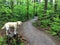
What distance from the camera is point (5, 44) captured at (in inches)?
500

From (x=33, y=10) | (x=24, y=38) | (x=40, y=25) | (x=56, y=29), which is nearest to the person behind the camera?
(x=24, y=38)

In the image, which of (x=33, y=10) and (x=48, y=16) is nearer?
(x=48, y=16)

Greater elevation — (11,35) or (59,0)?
(59,0)

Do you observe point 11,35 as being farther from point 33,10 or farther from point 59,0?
point 33,10

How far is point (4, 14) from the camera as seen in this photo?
2511cm

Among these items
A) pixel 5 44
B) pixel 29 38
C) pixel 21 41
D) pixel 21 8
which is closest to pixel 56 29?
pixel 29 38

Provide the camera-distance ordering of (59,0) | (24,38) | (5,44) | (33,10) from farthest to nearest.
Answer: (33,10)
(59,0)
(24,38)
(5,44)

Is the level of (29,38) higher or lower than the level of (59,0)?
lower

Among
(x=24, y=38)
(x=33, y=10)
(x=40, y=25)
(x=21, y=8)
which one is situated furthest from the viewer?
(x=33, y=10)

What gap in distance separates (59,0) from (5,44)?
47.7 ft

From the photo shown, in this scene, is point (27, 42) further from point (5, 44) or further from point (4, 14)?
point (4, 14)

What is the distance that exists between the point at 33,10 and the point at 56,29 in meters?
19.1

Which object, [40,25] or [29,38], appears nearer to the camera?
[29,38]

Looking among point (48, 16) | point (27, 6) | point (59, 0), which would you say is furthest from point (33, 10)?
point (48, 16)
